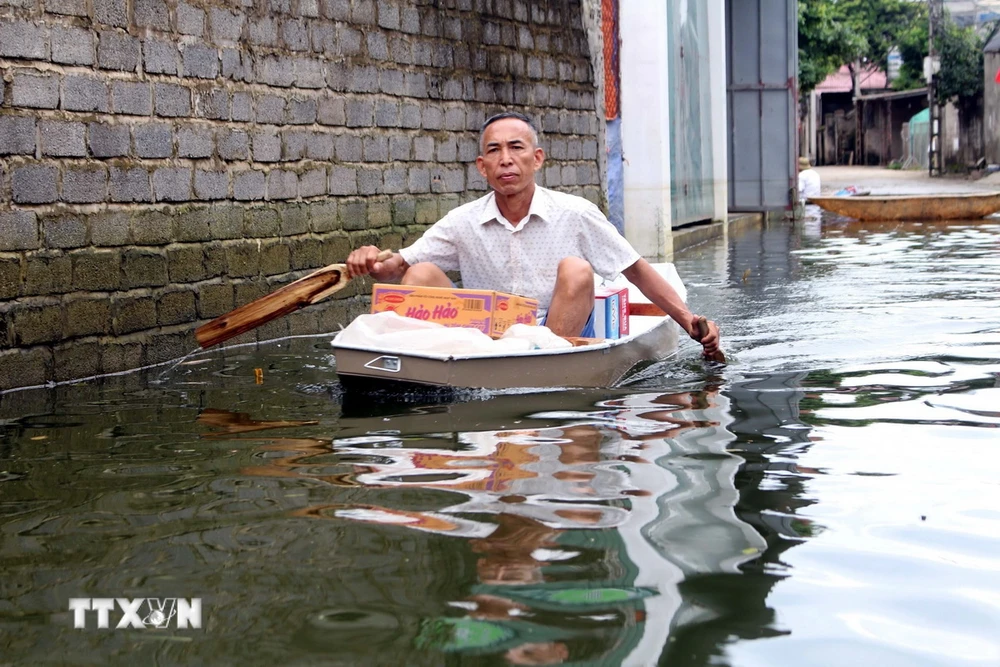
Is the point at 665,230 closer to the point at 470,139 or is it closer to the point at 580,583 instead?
the point at 470,139

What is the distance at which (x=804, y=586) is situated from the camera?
300cm

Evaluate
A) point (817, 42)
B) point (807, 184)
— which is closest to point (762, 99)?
point (807, 184)

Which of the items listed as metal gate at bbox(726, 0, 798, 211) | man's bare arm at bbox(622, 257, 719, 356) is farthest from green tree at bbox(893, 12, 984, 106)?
man's bare arm at bbox(622, 257, 719, 356)

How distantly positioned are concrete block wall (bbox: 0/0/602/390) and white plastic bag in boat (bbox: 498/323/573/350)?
2328 mm

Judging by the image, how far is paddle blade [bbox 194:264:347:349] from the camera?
20.5ft

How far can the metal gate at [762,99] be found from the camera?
73.2ft

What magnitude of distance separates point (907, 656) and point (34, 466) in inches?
122

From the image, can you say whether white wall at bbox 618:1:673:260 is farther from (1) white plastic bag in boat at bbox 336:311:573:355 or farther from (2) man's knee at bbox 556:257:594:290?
(1) white plastic bag in boat at bbox 336:311:573:355

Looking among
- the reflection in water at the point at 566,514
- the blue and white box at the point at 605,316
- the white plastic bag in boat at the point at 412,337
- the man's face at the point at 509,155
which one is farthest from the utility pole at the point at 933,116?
Result: the reflection in water at the point at 566,514

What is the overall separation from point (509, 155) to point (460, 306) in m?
0.75

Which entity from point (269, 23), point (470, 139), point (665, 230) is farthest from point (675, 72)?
point (269, 23)

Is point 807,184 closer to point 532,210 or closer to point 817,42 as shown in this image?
point 817,42
